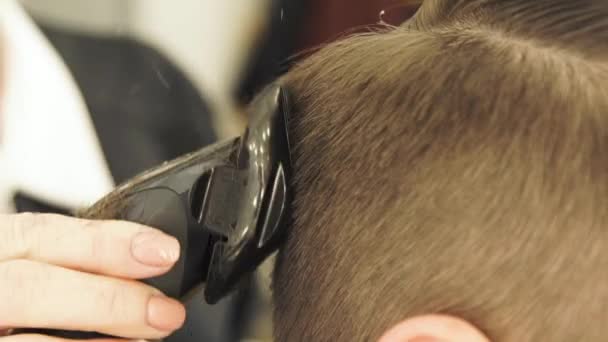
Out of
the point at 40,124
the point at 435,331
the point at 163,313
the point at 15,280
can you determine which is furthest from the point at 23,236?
the point at 40,124

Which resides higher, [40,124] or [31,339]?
[31,339]

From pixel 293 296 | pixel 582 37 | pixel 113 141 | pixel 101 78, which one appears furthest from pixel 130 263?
pixel 101 78

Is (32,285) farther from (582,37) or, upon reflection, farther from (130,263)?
(582,37)

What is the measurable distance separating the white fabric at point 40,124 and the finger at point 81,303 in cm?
69

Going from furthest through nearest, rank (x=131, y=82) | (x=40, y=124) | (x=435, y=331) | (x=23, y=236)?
(x=131, y=82) < (x=40, y=124) < (x=23, y=236) < (x=435, y=331)

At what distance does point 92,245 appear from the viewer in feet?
1.95

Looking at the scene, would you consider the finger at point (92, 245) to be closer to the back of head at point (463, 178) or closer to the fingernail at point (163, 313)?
the fingernail at point (163, 313)

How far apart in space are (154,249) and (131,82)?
3.19 ft

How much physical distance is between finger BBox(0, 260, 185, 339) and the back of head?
14cm

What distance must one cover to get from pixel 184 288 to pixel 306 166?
15cm

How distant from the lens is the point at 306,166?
628 mm

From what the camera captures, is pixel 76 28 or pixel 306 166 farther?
pixel 76 28

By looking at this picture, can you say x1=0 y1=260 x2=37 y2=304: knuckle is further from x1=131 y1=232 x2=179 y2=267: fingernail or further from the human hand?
x1=131 y1=232 x2=179 y2=267: fingernail

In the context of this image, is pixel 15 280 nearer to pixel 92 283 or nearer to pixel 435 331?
pixel 92 283
